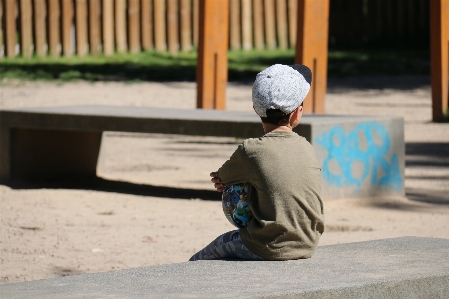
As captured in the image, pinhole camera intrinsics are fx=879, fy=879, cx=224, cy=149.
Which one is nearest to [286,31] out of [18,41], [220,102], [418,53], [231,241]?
[418,53]

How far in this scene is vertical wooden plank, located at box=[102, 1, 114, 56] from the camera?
53.6 ft

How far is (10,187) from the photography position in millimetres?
7348

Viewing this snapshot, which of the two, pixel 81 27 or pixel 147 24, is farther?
pixel 147 24

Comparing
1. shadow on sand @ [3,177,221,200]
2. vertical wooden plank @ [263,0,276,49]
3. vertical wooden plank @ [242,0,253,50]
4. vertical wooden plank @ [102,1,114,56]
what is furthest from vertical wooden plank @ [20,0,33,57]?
shadow on sand @ [3,177,221,200]

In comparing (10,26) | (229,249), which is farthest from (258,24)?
(229,249)

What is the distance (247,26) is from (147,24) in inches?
90.3

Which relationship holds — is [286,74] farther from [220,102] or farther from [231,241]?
[220,102]

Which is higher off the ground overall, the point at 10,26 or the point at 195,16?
the point at 195,16

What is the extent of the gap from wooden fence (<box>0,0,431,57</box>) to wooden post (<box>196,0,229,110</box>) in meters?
6.67

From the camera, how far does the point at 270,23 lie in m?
18.4

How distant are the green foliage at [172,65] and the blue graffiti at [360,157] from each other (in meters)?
7.59

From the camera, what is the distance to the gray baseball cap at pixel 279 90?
11.0 feet

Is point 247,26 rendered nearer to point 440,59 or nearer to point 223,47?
point 440,59

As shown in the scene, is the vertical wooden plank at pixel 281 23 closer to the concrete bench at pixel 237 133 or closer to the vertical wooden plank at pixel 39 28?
the vertical wooden plank at pixel 39 28
